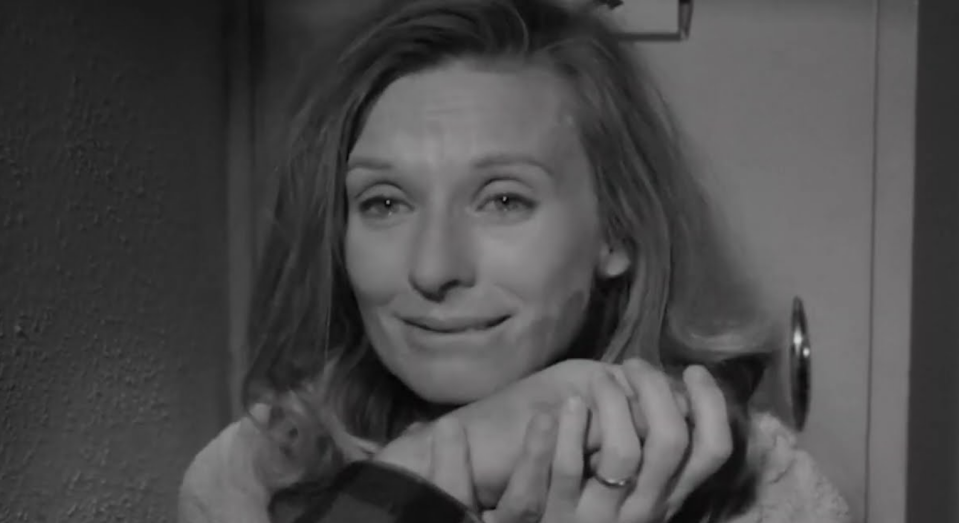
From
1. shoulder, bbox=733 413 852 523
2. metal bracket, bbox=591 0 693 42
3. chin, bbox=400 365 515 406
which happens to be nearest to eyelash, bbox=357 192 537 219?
chin, bbox=400 365 515 406

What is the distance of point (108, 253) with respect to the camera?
1053 millimetres

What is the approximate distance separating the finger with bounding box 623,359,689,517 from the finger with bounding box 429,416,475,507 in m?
0.10

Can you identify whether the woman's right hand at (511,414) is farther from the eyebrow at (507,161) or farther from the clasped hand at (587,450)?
the eyebrow at (507,161)

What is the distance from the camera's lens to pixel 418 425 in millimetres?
924

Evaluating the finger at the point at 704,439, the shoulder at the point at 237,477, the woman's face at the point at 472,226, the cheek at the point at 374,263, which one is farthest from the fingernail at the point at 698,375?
the shoulder at the point at 237,477

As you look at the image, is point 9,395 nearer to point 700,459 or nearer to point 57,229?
point 57,229

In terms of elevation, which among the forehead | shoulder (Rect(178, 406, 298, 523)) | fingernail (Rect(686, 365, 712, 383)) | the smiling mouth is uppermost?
the forehead

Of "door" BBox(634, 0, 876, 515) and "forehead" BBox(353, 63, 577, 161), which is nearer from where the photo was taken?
"forehead" BBox(353, 63, 577, 161)

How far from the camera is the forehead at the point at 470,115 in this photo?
86 centimetres

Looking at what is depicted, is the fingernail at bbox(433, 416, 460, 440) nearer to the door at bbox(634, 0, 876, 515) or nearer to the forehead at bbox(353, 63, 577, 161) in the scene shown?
the forehead at bbox(353, 63, 577, 161)

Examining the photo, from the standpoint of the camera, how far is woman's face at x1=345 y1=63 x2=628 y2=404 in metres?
Answer: 0.85

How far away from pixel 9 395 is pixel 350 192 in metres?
0.29

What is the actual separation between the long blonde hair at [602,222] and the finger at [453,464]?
0.46ft

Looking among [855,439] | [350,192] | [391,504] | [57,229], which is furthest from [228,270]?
[855,439]
